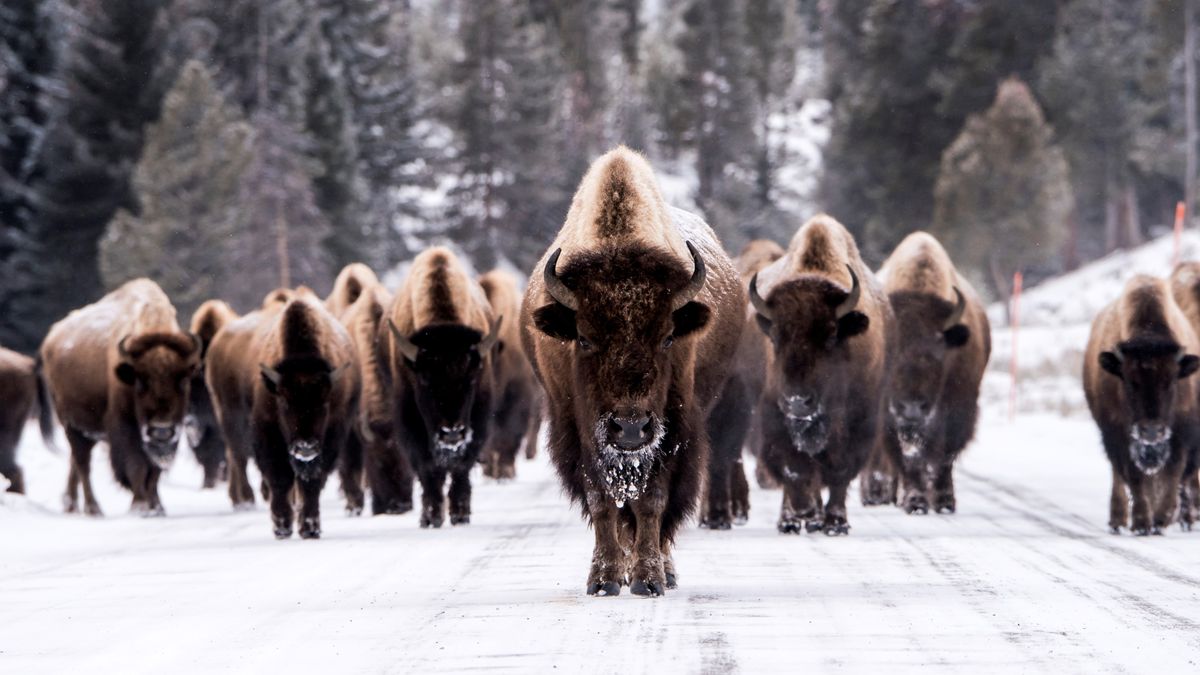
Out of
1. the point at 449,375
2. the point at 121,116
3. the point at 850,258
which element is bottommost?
the point at 449,375

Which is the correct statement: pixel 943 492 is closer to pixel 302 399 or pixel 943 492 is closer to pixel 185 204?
pixel 302 399

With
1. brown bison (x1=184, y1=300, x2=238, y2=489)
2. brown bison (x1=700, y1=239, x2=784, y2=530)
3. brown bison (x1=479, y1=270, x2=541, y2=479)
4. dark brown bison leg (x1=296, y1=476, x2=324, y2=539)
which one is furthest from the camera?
brown bison (x1=479, y1=270, x2=541, y2=479)

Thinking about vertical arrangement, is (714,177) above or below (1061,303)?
above

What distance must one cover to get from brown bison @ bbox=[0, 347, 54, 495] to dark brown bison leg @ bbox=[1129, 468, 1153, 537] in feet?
35.3

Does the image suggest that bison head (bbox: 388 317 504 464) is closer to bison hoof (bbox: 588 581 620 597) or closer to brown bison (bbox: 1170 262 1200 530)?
bison hoof (bbox: 588 581 620 597)

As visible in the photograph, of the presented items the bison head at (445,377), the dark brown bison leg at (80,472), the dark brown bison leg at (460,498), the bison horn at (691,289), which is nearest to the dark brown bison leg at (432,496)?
the dark brown bison leg at (460,498)

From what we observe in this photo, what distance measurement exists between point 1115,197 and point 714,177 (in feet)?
54.8

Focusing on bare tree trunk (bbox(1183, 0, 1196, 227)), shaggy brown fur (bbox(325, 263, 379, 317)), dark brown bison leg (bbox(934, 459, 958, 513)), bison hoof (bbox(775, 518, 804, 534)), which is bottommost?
bison hoof (bbox(775, 518, 804, 534))

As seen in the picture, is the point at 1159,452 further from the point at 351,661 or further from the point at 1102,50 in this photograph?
the point at 1102,50

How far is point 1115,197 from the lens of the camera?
61812mm

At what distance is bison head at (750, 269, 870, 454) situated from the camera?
1247 centimetres

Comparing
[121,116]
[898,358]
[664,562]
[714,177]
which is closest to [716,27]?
[714,177]

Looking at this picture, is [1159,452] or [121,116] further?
[121,116]

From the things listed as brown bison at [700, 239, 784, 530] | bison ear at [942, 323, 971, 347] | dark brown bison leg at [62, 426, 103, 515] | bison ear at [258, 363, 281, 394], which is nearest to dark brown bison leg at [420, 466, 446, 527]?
bison ear at [258, 363, 281, 394]
